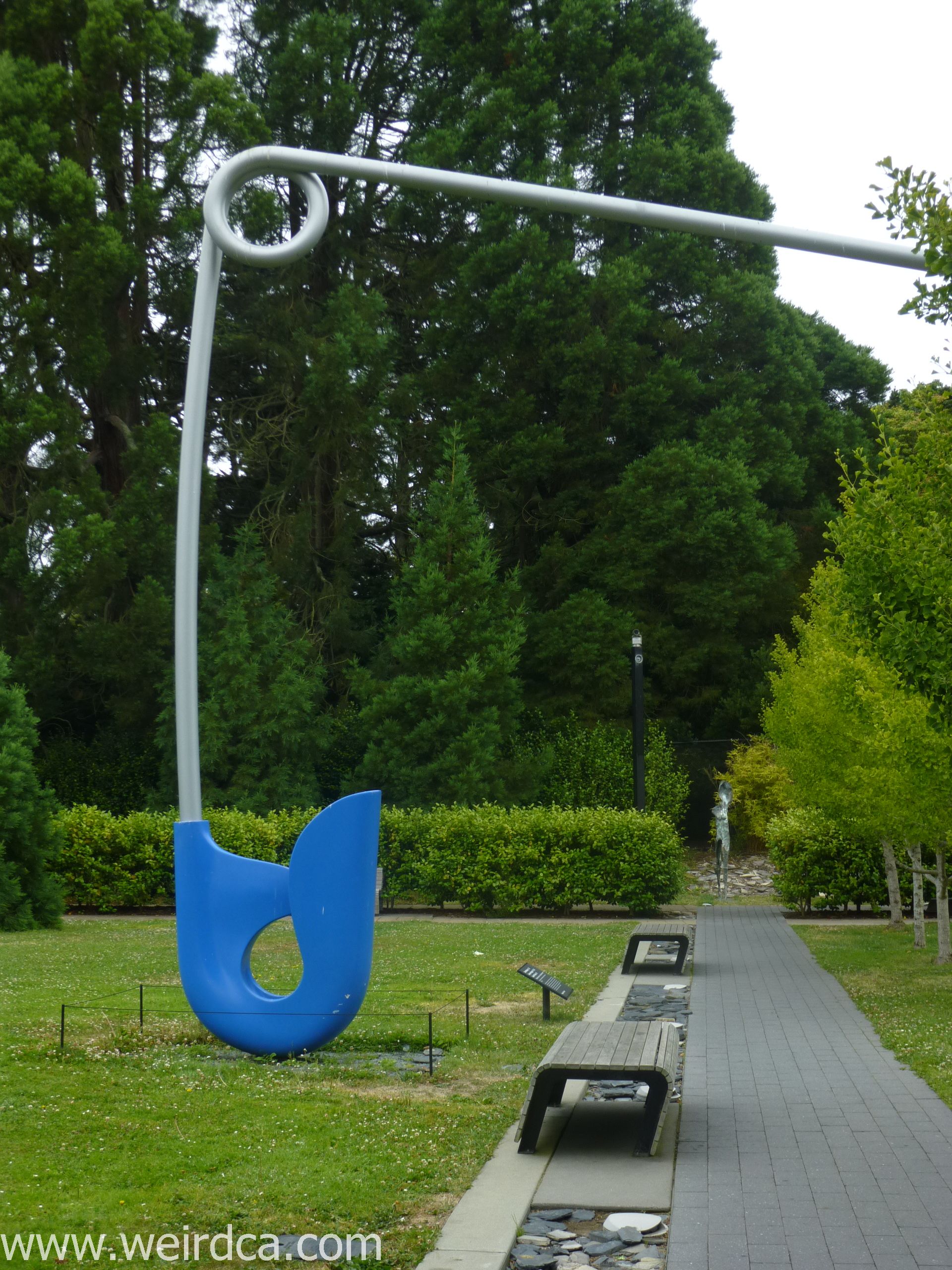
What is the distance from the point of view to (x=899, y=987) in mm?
11719

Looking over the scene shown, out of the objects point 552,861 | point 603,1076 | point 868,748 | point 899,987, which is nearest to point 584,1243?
point 603,1076

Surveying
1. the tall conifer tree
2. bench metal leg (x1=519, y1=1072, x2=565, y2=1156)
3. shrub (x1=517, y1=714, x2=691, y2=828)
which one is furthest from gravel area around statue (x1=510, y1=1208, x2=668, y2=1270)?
shrub (x1=517, y1=714, x2=691, y2=828)

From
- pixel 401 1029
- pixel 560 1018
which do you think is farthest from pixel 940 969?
pixel 401 1029

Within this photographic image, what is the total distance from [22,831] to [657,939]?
935cm

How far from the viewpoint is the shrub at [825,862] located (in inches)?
749

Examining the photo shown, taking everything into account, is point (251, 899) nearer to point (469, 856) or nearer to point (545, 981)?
point (545, 981)

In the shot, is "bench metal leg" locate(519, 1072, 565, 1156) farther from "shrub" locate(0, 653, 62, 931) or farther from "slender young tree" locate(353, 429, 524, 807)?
"slender young tree" locate(353, 429, 524, 807)

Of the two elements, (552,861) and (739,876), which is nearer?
(552,861)

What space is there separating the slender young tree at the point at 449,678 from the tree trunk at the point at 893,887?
10283 millimetres

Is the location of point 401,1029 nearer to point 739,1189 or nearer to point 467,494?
point 739,1189

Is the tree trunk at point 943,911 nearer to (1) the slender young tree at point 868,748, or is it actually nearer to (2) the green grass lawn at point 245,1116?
(1) the slender young tree at point 868,748

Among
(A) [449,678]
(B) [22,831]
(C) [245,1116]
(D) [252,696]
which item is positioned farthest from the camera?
(D) [252,696]

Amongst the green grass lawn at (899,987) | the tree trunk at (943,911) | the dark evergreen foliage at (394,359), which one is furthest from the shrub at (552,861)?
the dark evergreen foliage at (394,359)

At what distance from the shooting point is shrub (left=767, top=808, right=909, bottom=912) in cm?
1902
